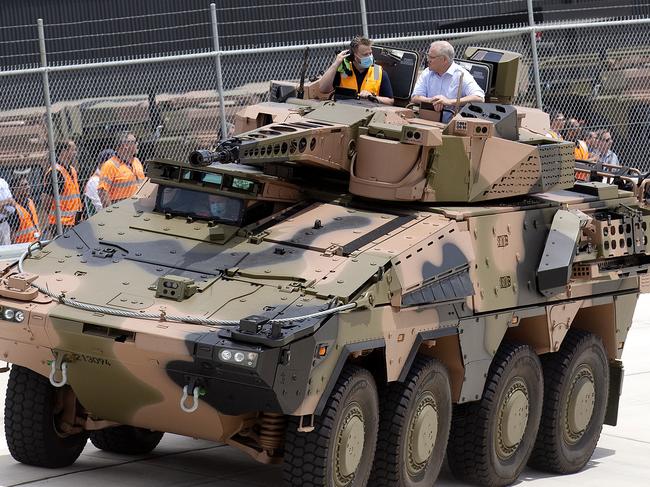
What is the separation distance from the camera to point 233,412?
10586 millimetres

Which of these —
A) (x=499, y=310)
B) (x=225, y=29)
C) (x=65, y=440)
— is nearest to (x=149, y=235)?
(x=65, y=440)

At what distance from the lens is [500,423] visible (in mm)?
12547

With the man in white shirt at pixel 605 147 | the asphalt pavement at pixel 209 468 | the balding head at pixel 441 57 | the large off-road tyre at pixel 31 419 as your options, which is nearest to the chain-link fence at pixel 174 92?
the man in white shirt at pixel 605 147

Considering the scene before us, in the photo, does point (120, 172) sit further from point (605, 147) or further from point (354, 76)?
point (605, 147)

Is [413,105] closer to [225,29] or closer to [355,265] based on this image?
[355,265]

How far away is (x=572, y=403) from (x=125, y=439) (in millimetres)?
3580

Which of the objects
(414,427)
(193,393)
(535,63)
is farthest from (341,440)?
(535,63)

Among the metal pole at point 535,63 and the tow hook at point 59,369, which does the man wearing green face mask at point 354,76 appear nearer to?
the tow hook at point 59,369

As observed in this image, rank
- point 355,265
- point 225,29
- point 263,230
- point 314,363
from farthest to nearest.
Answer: point 225,29 → point 263,230 → point 355,265 → point 314,363

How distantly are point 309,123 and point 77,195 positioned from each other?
5.72m

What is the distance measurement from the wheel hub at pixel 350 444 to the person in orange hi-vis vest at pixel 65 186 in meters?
7.19

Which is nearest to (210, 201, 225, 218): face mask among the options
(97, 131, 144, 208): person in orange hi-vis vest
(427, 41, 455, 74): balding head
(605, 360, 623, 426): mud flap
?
(427, 41, 455, 74): balding head

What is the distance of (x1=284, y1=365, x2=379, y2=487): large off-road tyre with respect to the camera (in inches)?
420

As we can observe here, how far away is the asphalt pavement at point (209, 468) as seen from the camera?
12094mm
